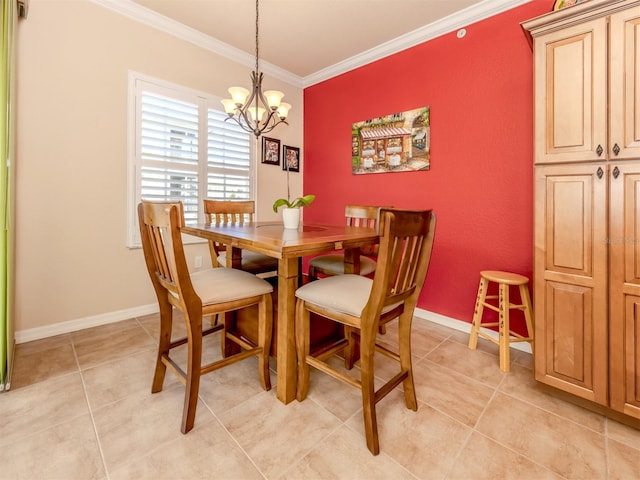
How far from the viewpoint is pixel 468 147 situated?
249cm

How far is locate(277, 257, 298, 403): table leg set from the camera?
1.47m

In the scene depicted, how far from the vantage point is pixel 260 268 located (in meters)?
2.37

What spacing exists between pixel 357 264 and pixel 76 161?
2.33 metres

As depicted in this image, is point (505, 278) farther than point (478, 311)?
No

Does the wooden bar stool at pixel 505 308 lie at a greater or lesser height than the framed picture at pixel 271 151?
lesser

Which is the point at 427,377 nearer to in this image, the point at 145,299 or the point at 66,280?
the point at 145,299

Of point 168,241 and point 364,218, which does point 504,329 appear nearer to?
point 364,218

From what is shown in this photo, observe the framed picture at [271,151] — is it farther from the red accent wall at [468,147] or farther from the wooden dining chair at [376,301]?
the wooden dining chair at [376,301]

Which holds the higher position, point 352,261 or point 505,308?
point 352,261

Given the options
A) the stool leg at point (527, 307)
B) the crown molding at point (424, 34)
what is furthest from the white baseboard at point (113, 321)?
the crown molding at point (424, 34)

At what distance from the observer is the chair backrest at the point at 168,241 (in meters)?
1.21

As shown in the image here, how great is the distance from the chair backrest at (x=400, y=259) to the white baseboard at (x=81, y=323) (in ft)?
7.78

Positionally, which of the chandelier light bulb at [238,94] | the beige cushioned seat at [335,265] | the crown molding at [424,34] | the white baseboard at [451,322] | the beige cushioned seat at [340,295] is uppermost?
the crown molding at [424,34]

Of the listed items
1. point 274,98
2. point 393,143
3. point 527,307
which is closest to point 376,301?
point 527,307
